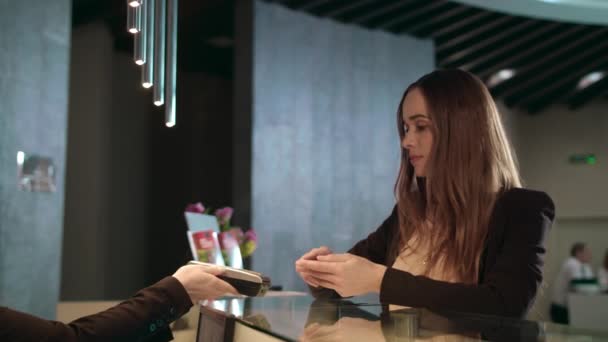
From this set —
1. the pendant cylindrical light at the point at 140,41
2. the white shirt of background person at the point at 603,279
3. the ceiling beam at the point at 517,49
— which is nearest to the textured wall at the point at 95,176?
the ceiling beam at the point at 517,49

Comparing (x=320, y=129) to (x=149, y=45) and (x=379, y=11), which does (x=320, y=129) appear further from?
(x=149, y=45)

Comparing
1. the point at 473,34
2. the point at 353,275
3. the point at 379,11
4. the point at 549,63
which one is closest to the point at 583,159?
the point at 549,63

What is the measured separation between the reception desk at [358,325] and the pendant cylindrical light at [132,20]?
0.98m

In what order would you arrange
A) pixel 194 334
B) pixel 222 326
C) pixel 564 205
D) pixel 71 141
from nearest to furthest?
1. pixel 222 326
2. pixel 194 334
3. pixel 71 141
4. pixel 564 205

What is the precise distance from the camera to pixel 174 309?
1.34 meters

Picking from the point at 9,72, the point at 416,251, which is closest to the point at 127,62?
the point at 9,72

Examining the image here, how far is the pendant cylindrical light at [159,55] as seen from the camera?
6.71ft

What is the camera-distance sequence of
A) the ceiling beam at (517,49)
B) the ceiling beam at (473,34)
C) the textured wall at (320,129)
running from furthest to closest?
the ceiling beam at (517,49), the ceiling beam at (473,34), the textured wall at (320,129)

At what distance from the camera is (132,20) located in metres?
2.04

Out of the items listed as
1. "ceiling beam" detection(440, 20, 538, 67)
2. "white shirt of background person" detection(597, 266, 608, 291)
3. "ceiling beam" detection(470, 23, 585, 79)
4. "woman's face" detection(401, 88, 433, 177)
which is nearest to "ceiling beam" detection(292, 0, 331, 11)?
"ceiling beam" detection(440, 20, 538, 67)

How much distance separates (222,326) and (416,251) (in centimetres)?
68

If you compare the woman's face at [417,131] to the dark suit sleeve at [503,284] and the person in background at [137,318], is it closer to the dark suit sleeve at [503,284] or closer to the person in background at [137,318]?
the dark suit sleeve at [503,284]

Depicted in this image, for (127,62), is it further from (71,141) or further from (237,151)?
(237,151)

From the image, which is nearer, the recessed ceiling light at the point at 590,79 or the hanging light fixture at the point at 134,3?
the hanging light fixture at the point at 134,3
